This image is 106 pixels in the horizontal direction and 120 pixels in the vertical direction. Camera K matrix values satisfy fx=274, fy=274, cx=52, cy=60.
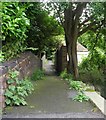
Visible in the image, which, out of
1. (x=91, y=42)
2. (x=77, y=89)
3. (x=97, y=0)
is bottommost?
(x=77, y=89)

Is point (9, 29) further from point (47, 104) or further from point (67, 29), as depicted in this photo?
point (67, 29)

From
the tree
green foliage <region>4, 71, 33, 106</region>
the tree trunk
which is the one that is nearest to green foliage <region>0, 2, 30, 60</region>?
green foliage <region>4, 71, 33, 106</region>

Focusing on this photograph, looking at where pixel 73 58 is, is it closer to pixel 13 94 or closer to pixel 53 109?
pixel 13 94

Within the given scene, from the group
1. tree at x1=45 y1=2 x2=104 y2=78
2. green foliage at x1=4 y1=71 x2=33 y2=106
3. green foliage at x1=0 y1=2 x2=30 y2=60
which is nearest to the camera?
green foliage at x1=4 y1=71 x2=33 y2=106

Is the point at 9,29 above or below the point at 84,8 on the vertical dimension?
below

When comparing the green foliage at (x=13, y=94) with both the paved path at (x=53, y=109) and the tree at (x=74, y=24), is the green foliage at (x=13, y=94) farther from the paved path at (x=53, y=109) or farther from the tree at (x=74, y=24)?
the tree at (x=74, y=24)

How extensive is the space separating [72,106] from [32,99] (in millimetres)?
758

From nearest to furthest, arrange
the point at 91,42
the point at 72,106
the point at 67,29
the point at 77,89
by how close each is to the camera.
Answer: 1. the point at 72,106
2. the point at 77,89
3. the point at 67,29
4. the point at 91,42

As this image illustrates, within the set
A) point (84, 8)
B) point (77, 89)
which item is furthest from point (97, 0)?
point (77, 89)

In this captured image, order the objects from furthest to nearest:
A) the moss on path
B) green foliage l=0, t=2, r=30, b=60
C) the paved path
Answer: green foliage l=0, t=2, r=30, b=60, the moss on path, the paved path

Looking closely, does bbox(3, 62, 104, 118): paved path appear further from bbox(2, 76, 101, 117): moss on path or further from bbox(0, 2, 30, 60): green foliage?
bbox(0, 2, 30, 60): green foliage

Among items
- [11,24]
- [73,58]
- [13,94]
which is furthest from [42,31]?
[13,94]

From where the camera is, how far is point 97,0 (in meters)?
8.23

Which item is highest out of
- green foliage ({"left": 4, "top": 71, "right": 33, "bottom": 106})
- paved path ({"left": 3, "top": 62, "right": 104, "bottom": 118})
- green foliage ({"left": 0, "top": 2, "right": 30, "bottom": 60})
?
green foliage ({"left": 0, "top": 2, "right": 30, "bottom": 60})
